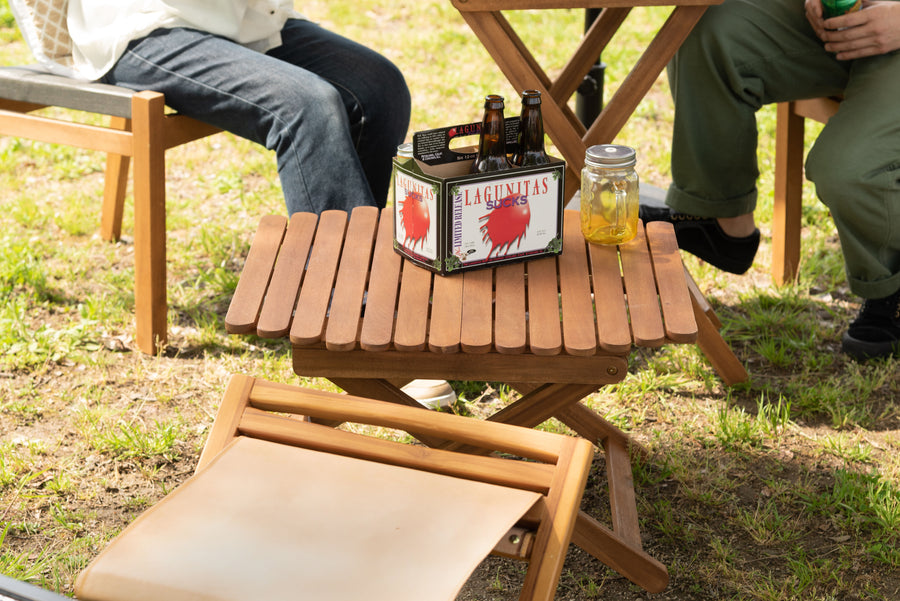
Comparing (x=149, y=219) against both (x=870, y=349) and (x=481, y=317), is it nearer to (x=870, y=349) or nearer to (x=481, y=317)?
(x=481, y=317)

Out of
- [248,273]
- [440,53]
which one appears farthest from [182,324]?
[440,53]

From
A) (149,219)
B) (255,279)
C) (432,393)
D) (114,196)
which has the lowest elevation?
(432,393)

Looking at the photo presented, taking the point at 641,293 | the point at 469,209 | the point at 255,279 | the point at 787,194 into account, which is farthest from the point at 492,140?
the point at 787,194

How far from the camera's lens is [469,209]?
1.74m

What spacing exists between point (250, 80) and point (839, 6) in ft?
5.40

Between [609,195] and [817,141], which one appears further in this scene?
[817,141]

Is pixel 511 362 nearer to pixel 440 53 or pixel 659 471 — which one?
pixel 659 471

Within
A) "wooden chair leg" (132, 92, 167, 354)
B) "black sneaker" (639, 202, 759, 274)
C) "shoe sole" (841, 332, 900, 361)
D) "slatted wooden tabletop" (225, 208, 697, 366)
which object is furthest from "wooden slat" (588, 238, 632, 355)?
"wooden chair leg" (132, 92, 167, 354)

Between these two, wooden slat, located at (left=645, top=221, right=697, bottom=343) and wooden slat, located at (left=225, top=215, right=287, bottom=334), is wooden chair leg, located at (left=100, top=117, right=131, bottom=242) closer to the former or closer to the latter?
wooden slat, located at (left=225, top=215, right=287, bottom=334)

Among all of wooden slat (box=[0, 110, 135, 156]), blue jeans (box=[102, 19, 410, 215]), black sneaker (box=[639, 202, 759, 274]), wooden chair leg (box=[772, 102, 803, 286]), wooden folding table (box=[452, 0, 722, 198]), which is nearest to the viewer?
wooden folding table (box=[452, 0, 722, 198])

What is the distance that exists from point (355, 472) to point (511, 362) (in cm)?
35

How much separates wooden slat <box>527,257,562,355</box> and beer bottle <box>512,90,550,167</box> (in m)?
0.20

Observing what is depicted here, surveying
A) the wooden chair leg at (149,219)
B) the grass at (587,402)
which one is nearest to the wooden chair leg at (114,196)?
the grass at (587,402)

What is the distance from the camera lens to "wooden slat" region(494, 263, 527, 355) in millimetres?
1622
